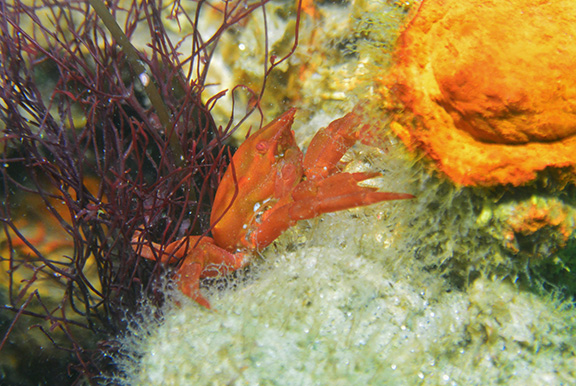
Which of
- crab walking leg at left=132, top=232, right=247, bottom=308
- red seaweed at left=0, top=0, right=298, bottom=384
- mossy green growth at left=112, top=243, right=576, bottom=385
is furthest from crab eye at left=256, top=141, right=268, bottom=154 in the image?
mossy green growth at left=112, top=243, right=576, bottom=385

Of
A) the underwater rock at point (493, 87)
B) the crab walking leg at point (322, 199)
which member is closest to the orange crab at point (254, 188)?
the crab walking leg at point (322, 199)

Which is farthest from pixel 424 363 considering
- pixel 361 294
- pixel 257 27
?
Answer: pixel 257 27

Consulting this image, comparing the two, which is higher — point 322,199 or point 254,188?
point 254,188

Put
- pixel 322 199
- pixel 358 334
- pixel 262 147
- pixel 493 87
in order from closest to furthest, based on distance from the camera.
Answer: pixel 493 87, pixel 358 334, pixel 322 199, pixel 262 147

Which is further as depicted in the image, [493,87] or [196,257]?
[196,257]

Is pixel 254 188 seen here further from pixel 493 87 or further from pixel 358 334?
pixel 493 87

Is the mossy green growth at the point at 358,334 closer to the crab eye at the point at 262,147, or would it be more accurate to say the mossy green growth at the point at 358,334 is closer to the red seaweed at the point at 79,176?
the red seaweed at the point at 79,176

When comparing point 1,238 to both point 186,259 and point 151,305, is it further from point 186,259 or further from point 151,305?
point 186,259

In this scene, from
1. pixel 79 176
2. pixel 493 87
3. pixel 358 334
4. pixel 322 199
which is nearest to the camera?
pixel 493 87

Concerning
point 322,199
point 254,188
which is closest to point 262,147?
point 254,188
